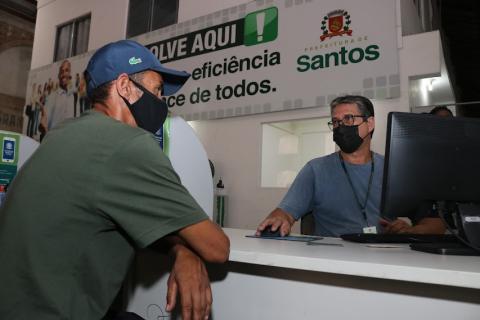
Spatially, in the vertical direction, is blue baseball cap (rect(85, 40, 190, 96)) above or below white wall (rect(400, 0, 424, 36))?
below

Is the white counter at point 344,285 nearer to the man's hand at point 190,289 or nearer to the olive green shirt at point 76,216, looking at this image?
the man's hand at point 190,289

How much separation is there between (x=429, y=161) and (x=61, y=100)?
218 inches

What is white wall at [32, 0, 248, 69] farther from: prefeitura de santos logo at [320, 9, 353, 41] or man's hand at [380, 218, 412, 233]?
man's hand at [380, 218, 412, 233]

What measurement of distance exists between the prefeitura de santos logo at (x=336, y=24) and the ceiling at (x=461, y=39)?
2797 mm

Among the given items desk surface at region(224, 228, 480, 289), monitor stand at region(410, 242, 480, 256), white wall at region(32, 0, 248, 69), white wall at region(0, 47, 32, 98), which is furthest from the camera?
white wall at region(0, 47, 32, 98)

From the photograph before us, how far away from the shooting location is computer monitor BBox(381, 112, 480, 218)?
112cm

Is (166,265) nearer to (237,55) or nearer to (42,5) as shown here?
(237,55)

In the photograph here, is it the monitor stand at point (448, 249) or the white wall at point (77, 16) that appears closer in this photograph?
the monitor stand at point (448, 249)

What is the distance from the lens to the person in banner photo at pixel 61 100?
17.7ft

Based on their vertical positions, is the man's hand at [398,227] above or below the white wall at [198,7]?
below

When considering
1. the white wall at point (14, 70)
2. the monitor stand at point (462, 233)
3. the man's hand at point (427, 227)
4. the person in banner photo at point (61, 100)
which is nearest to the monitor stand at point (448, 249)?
the monitor stand at point (462, 233)

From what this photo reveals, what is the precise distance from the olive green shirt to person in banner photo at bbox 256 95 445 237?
1027 mm

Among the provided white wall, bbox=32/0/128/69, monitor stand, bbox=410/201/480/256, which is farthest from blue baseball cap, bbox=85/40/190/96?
white wall, bbox=32/0/128/69

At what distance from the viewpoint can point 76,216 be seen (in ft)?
2.67
